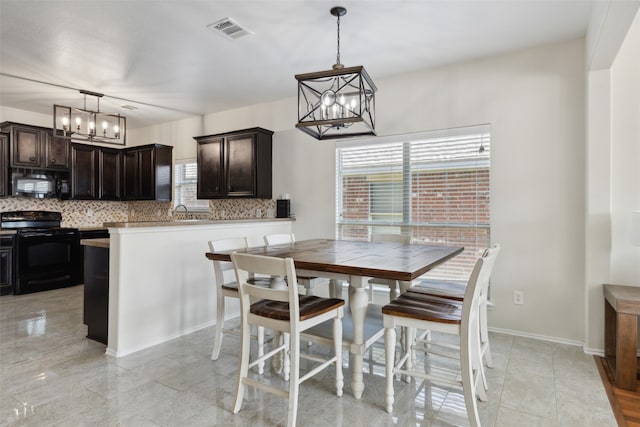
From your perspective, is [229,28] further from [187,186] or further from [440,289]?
[187,186]

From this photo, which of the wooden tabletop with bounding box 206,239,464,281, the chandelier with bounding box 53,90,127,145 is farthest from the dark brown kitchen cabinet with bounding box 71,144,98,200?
the wooden tabletop with bounding box 206,239,464,281

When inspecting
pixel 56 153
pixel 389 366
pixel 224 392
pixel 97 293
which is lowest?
pixel 224 392

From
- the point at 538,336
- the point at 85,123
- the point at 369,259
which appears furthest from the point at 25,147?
the point at 538,336

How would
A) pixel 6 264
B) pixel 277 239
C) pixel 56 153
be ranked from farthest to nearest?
pixel 56 153 < pixel 6 264 < pixel 277 239

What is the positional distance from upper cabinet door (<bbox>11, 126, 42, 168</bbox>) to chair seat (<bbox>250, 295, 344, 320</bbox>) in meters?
5.09

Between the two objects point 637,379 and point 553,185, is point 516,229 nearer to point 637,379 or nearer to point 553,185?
point 553,185

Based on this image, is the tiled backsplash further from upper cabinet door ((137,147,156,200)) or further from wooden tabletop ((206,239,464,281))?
wooden tabletop ((206,239,464,281))

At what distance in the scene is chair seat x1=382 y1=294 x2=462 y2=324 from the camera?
198cm

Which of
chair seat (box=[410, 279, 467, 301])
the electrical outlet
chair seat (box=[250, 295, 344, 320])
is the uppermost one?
chair seat (box=[410, 279, 467, 301])

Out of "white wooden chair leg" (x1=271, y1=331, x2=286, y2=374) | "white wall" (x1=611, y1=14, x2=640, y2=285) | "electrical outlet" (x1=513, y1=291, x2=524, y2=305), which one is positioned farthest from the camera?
"electrical outlet" (x1=513, y1=291, x2=524, y2=305)

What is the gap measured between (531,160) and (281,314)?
9.06 ft

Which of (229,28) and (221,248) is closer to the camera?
(221,248)

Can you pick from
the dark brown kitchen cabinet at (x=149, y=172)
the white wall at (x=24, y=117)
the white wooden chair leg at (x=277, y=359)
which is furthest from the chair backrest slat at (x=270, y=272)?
the white wall at (x=24, y=117)

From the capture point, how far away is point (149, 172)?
598 cm
